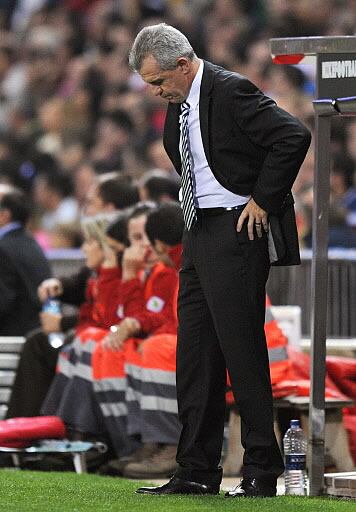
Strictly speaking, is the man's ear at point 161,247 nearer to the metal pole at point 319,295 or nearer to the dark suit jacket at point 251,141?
the metal pole at point 319,295

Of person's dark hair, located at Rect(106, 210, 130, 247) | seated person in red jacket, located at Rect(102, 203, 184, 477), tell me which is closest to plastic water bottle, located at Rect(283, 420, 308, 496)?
seated person in red jacket, located at Rect(102, 203, 184, 477)

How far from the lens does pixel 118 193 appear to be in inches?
388

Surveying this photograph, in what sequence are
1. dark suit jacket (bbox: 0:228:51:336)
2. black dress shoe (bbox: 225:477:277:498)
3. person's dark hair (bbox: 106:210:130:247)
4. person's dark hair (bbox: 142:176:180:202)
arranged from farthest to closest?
dark suit jacket (bbox: 0:228:51:336), person's dark hair (bbox: 142:176:180:202), person's dark hair (bbox: 106:210:130:247), black dress shoe (bbox: 225:477:277:498)

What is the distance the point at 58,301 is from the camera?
31.9ft

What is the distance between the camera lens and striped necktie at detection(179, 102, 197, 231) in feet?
20.2

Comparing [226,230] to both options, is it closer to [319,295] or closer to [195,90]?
[195,90]

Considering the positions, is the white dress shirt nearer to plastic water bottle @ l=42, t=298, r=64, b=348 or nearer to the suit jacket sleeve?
the suit jacket sleeve

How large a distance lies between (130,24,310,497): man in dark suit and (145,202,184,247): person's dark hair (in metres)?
2.28

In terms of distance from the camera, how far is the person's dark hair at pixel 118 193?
32.2 feet

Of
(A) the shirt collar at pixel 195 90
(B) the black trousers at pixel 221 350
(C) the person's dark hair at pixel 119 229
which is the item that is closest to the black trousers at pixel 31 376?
(C) the person's dark hair at pixel 119 229

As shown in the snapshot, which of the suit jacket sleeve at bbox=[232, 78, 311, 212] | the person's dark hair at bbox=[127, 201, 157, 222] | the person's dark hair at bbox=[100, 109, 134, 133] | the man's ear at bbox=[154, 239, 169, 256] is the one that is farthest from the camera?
the person's dark hair at bbox=[100, 109, 134, 133]

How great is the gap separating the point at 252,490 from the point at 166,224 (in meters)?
2.71

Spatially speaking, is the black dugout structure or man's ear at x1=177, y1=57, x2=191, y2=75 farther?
the black dugout structure

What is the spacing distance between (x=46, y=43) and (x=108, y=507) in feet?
38.2
